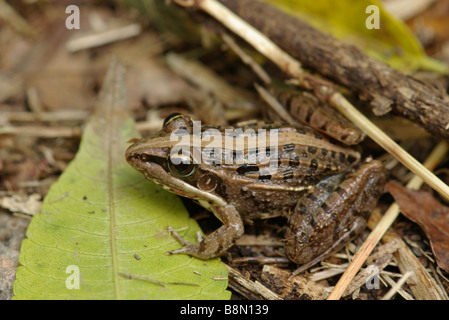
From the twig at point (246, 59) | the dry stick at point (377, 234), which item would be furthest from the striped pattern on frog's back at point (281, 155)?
the twig at point (246, 59)

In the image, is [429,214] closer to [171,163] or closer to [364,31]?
[364,31]

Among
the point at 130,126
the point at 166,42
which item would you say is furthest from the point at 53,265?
the point at 166,42

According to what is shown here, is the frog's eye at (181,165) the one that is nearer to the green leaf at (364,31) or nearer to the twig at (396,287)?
the twig at (396,287)

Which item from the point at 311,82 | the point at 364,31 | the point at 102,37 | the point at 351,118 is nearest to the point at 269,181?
the point at 351,118

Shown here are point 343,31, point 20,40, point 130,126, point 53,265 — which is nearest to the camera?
point 53,265

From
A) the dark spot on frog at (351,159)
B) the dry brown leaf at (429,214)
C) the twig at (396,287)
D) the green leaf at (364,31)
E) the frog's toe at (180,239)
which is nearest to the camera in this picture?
the twig at (396,287)

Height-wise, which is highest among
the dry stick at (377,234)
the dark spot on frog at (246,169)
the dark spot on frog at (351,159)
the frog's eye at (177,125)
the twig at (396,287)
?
the frog's eye at (177,125)

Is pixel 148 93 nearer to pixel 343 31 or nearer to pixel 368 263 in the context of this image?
pixel 343 31
